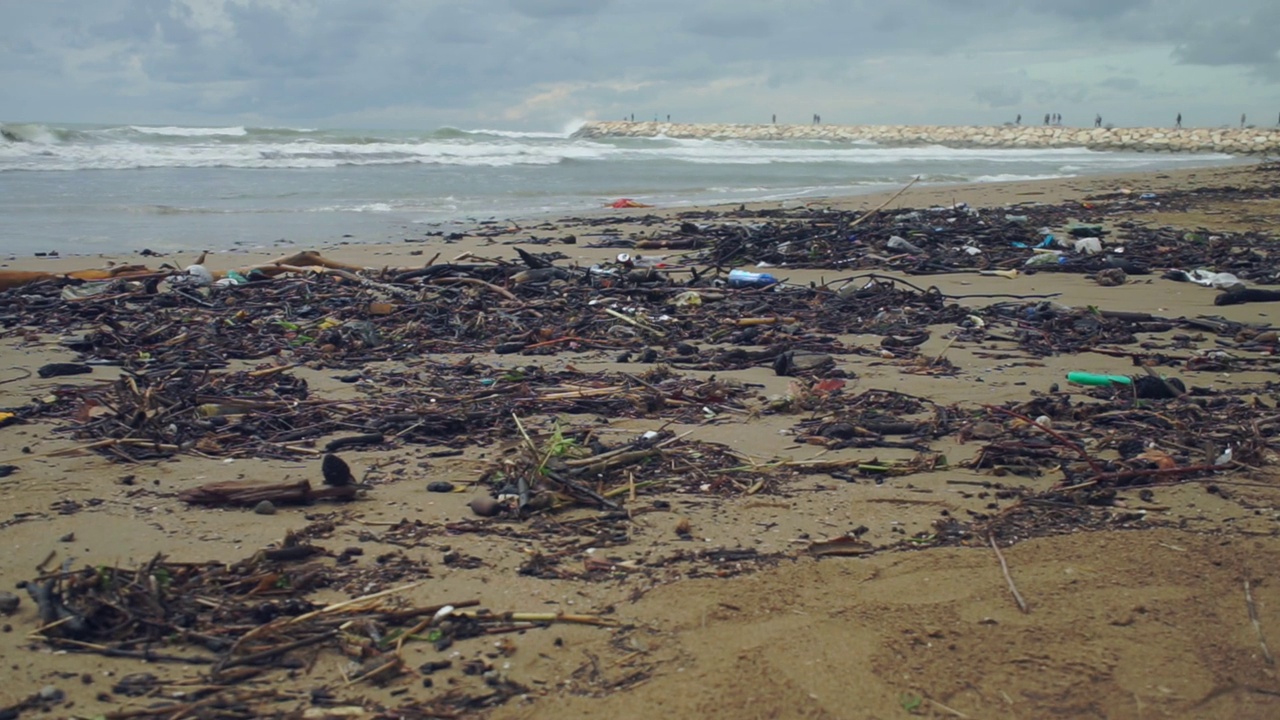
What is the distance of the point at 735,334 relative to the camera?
6.49 meters

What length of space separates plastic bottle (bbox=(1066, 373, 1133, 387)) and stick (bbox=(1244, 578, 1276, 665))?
2262 millimetres

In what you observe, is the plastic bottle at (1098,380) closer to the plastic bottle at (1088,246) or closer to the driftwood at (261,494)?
the driftwood at (261,494)

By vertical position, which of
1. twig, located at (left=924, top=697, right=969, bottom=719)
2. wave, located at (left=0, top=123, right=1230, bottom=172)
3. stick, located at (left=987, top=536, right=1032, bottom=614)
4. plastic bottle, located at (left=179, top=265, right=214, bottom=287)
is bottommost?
twig, located at (left=924, top=697, right=969, bottom=719)

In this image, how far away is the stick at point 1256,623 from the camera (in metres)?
2.54

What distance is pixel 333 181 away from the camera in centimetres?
2381

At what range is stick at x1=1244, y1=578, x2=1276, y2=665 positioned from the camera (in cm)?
254

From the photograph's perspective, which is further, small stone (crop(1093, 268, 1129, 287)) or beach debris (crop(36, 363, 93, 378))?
small stone (crop(1093, 268, 1129, 287))

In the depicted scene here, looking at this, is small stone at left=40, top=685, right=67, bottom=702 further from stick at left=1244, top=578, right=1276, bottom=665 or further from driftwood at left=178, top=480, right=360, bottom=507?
stick at left=1244, top=578, right=1276, bottom=665

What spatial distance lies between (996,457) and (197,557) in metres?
2.89

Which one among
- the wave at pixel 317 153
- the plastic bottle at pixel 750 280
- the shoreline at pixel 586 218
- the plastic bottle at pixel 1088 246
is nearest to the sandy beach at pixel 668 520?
the plastic bottle at pixel 750 280

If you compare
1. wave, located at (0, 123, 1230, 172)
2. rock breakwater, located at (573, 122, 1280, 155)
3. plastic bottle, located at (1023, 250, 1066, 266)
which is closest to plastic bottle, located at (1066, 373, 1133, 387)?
plastic bottle, located at (1023, 250, 1066, 266)

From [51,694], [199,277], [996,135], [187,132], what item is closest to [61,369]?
[199,277]

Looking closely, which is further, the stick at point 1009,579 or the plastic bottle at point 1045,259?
the plastic bottle at point 1045,259

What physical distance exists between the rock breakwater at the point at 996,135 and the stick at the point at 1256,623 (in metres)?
52.1
